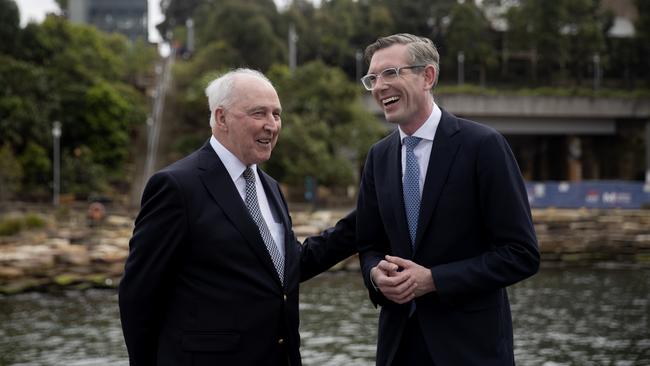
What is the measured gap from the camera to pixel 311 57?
184 feet

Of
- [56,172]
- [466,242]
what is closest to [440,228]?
[466,242]

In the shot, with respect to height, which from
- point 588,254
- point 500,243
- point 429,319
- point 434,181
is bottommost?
point 588,254

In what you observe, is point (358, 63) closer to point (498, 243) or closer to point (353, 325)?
point (353, 325)

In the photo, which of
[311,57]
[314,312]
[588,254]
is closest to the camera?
[314,312]

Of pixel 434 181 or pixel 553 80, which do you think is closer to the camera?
pixel 434 181

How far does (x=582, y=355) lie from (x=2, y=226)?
18.8m

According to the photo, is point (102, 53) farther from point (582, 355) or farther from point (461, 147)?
point (461, 147)

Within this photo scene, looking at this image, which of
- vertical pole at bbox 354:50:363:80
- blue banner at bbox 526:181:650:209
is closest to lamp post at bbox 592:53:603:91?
vertical pole at bbox 354:50:363:80

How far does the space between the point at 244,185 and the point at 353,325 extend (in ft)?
35.1

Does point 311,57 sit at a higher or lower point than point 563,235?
higher

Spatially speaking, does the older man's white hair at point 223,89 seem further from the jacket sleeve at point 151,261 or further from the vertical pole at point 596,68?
the vertical pole at point 596,68

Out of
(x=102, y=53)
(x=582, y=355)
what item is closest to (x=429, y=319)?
(x=582, y=355)

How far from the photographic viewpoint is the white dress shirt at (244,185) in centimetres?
394

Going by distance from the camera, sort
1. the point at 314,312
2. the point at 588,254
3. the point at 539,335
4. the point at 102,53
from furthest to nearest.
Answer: the point at 102,53 < the point at 588,254 < the point at 314,312 < the point at 539,335
